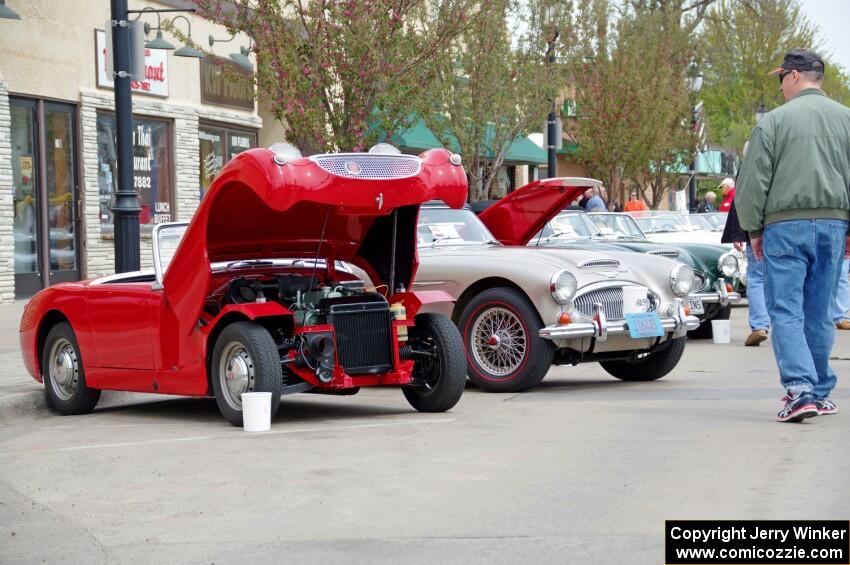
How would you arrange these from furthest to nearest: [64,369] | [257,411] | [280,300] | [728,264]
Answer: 1. [728,264]
2. [64,369]
3. [280,300]
4. [257,411]

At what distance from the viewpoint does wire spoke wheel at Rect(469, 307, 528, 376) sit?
33.1 ft

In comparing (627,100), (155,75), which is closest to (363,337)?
(155,75)

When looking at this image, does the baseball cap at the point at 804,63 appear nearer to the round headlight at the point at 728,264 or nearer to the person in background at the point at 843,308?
the person in background at the point at 843,308

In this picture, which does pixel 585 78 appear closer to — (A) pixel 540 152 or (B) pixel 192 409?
(A) pixel 540 152

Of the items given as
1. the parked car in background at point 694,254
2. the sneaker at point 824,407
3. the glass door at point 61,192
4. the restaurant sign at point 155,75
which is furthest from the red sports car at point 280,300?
the restaurant sign at point 155,75

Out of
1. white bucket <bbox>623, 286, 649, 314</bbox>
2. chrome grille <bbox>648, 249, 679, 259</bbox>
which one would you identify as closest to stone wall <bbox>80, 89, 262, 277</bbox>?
chrome grille <bbox>648, 249, 679, 259</bbox>

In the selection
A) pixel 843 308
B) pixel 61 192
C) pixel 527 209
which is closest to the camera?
pixel 527 209

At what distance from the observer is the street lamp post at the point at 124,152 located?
1227cm

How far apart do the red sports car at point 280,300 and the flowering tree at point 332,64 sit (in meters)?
6.65

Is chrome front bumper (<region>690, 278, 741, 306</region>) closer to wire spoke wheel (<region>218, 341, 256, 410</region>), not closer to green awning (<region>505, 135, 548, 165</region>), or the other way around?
wire spoke wheel (<region>218, 341, 256, 410</region>)

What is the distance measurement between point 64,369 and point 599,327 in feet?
12.7

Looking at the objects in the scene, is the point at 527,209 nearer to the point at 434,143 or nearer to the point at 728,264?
the point at 728,264

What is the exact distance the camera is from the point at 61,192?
1980 cm

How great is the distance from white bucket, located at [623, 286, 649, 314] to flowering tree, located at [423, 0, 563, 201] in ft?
42.9
